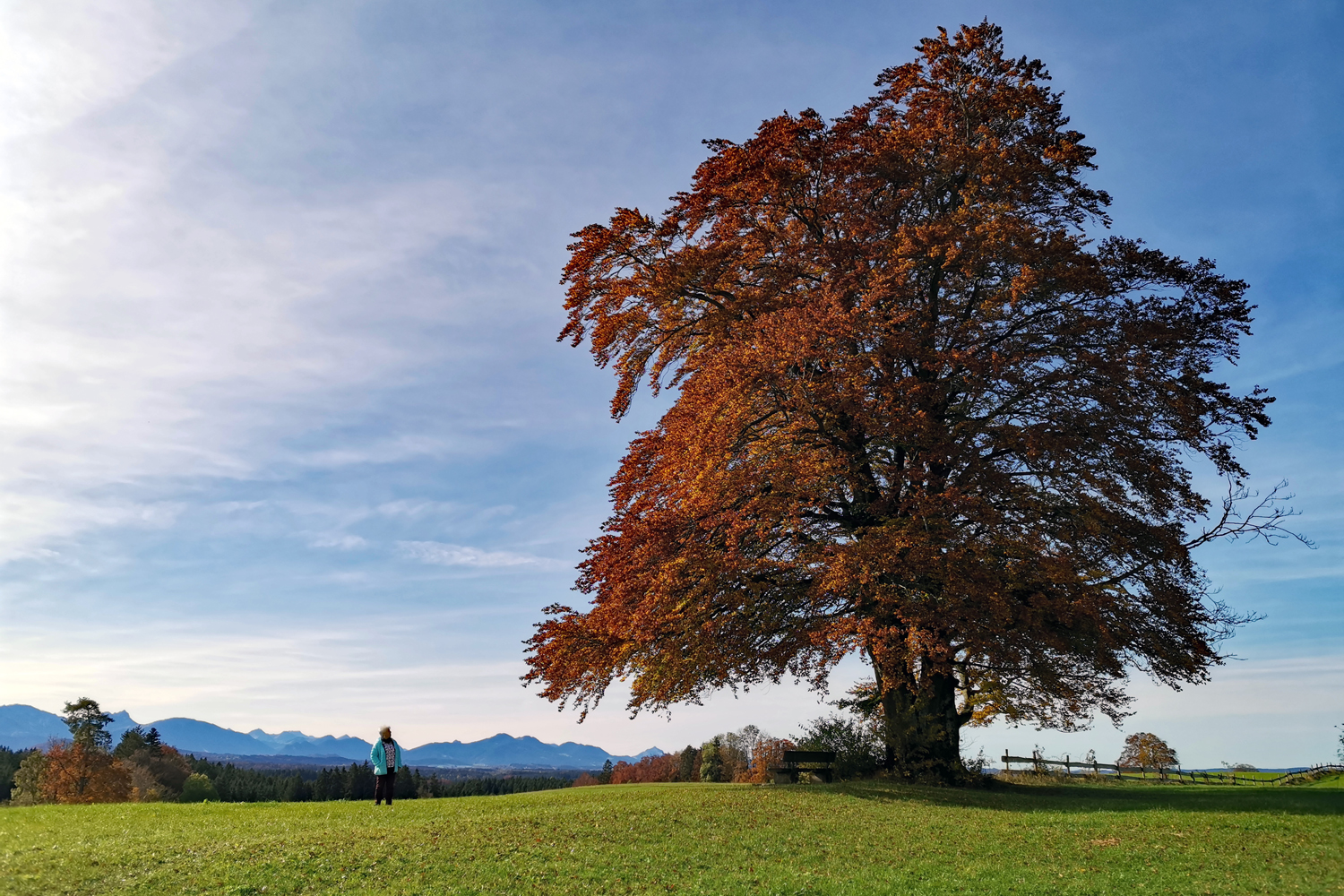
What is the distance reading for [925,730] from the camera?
→ 75.2ft

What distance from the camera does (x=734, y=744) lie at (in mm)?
47719

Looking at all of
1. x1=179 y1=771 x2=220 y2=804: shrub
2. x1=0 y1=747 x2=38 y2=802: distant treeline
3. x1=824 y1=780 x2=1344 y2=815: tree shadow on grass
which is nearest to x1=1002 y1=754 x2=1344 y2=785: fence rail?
x1=824 y1=780 x2=1344 y2=815: tree shadow on grass

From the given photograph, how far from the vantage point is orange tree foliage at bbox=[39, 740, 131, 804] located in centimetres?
4822

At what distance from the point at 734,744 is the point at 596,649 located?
89.6ft

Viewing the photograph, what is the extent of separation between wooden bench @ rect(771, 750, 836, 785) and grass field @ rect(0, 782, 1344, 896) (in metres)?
4.54

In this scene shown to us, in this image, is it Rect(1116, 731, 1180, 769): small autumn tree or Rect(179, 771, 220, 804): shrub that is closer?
Rect(1116, 731, 1180, 769): small autumn tree

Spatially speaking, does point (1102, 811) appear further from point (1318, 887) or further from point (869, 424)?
point (869, 424)

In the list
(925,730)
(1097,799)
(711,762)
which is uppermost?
(925,730)

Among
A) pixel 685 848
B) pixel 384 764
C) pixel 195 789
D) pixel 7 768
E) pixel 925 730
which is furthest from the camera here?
pixel 7 768

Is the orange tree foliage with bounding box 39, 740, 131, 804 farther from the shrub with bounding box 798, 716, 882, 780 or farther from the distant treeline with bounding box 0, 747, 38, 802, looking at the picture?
the shrub with bounding box 798, 716, 882, 780

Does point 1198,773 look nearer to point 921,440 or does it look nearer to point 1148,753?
point 1148,753

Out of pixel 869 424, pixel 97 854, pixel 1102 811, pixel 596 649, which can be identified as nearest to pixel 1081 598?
pixel 1102 811

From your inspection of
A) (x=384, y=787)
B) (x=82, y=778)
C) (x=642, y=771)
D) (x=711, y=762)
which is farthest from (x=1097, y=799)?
(x=82, y=778)

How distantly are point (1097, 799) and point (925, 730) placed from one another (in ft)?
14.8
